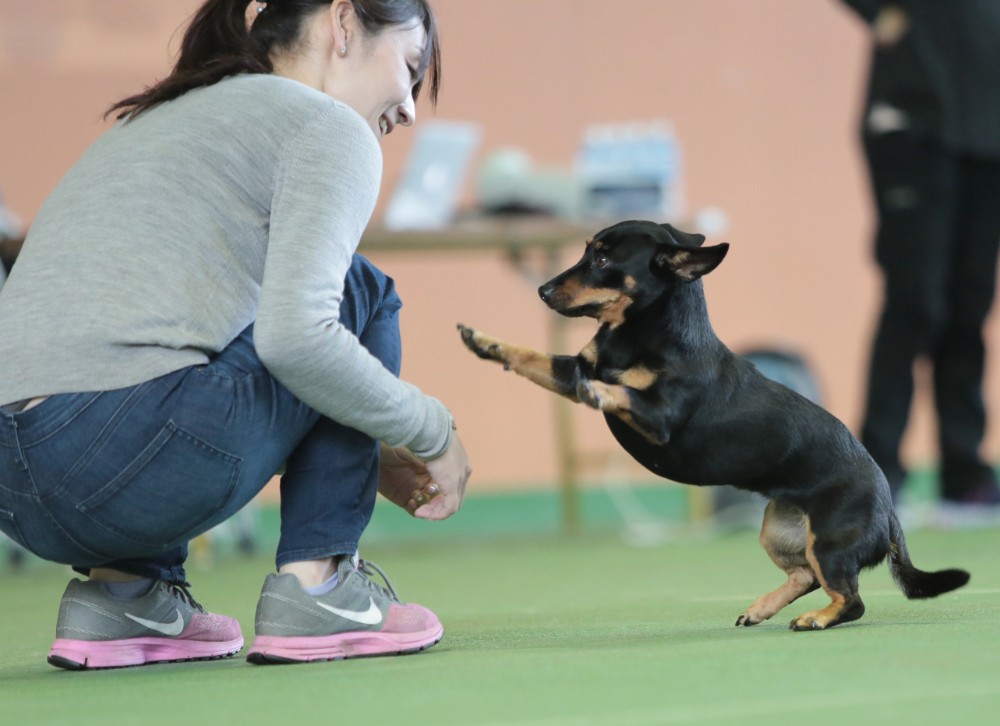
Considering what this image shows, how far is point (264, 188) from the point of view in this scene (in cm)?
172

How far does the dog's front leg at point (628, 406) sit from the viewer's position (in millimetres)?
1896

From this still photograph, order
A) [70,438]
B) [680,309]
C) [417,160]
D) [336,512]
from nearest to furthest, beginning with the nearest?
[70,438], [336,512], [680,309], [417,160]

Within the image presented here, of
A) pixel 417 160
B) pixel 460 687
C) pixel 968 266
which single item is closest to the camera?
pixel 460 687

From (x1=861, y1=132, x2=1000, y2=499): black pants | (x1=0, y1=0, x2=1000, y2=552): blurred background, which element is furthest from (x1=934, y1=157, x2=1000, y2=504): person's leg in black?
(x1=0, y1=0, x2=1000, y2=552): blurred background

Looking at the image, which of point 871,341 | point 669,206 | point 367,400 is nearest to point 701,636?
point 367,400

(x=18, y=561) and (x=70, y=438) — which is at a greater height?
(x=70, y=438)

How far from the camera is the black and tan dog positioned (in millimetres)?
1965

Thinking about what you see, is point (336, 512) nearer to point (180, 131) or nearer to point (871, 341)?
point (180, 131)

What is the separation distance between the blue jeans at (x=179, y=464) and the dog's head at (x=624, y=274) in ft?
1.05

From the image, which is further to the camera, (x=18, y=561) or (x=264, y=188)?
(x=18, y=561)

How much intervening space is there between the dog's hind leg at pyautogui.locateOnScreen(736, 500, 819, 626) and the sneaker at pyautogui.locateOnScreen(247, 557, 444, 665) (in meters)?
0.50

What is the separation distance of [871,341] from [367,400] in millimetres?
3076

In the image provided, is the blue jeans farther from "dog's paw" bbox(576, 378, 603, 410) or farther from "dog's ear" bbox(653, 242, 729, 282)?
"dog's ear" bbox(653, 242, 729, 282)

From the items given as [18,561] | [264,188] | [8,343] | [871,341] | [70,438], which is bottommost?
[18,561]
